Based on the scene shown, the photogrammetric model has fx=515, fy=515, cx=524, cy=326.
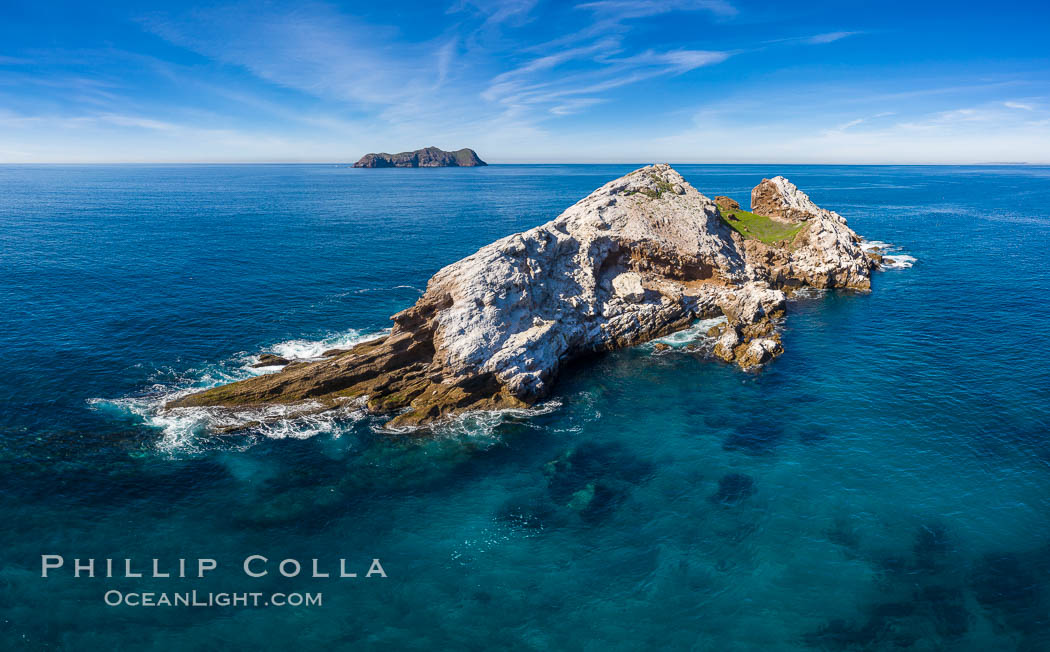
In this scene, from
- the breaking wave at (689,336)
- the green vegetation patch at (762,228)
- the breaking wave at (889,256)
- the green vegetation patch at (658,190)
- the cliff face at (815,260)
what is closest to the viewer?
the breaking wave at (689,336)

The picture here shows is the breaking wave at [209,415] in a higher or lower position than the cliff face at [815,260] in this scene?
lower

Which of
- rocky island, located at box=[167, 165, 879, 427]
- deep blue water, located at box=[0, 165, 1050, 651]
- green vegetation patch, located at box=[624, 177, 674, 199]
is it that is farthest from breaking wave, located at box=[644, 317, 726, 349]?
green vegetation patch, located at box=[624, 177, 674, 199]

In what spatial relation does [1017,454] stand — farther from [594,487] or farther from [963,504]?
[594,487]

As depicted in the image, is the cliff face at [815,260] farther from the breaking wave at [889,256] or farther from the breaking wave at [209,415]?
the breaking wave at [209,415]

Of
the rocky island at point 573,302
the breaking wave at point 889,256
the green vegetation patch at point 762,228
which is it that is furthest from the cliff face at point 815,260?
the breaking wave at point 889,256

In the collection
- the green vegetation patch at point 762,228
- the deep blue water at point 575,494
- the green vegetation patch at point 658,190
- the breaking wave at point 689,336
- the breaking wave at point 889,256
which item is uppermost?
the green vegetation patch at point 658,190

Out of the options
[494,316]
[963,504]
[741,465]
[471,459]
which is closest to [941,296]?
[963,504]
